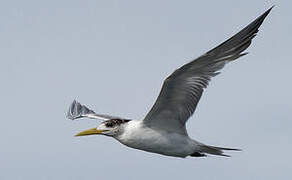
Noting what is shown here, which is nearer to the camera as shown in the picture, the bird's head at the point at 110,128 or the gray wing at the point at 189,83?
the gray wing at the point at 189,83

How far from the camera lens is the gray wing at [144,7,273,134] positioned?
77.0 ft

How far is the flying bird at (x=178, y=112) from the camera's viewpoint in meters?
23.6

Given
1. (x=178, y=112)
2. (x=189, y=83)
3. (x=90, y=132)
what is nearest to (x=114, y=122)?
(x=90, y=132)

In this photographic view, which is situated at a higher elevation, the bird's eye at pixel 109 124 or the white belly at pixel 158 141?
the bird's eye at pixel 109 124

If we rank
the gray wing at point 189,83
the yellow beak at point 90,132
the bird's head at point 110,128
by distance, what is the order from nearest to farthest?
the gray wing at point 189,83 < the bird's head at point 110,128 < the yellow beak at point 90,132

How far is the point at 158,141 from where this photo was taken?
25.1 m

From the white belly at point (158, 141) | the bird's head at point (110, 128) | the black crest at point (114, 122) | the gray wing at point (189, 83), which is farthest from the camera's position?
the black crest at point (114, 122)

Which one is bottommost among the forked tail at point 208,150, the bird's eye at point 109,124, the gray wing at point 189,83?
the forked tail at point 208,150

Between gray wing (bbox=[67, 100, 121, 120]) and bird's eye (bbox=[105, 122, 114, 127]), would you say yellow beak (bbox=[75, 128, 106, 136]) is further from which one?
gray wing (bbox=[67, 100, 121, 120])

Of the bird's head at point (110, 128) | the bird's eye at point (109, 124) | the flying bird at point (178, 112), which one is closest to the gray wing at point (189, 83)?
the flying bird at point (178, 112)

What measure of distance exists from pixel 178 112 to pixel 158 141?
2.97ft

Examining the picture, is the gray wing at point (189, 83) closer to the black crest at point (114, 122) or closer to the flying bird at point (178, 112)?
the flying bird at point (178, 112)

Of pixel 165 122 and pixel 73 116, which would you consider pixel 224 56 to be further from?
pixel 73 116

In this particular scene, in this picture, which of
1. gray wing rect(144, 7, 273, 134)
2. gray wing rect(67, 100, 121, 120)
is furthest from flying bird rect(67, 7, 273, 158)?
gray wing rect(67, 100, 121, 120)
